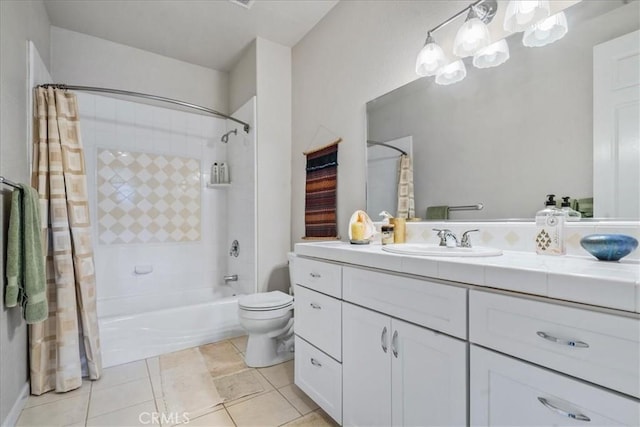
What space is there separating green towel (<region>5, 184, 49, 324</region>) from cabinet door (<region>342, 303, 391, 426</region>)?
61.1 inches

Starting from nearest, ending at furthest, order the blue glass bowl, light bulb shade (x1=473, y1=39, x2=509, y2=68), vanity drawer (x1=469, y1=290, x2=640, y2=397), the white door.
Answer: vanity drawer (x1=469, y1=290, x2=640, y2=397) < the blue glass bowl < the white door < light bulb shade (x1=473, y1=39, x2=509, y2=68)

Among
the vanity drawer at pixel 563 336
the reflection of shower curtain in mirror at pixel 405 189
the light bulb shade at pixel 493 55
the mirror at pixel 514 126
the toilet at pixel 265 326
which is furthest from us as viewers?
the toilet at pixel 265 326

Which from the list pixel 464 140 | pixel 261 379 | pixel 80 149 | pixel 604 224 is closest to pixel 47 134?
pixel 80 149

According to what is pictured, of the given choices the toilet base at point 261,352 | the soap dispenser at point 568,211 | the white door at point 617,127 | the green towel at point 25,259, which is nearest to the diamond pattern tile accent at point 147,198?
the green towel at point 25,259

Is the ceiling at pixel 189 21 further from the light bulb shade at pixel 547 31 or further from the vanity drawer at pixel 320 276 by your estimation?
the vanity drawer at pixel 320 276

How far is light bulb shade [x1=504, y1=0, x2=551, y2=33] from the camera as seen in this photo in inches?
45.0

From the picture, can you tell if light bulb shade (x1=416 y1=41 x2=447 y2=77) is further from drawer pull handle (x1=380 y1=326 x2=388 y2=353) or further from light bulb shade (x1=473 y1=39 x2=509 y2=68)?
drawer pull handle (x1=380 y1=326 x2=388 y2=353)

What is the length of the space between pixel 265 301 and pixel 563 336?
181 centimetres

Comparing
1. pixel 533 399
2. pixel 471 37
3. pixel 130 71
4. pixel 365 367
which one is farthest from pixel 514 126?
pixel 130 71

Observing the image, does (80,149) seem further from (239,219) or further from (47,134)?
(239,219)

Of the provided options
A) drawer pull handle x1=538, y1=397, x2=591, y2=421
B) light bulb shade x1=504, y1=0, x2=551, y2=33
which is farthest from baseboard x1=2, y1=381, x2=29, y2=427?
light bulb shade x1=504, y1=0, x2=551, y2=33

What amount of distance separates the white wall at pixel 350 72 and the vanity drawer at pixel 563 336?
4.30 feet

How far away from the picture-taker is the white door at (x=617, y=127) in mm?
985

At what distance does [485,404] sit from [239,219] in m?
2.56
